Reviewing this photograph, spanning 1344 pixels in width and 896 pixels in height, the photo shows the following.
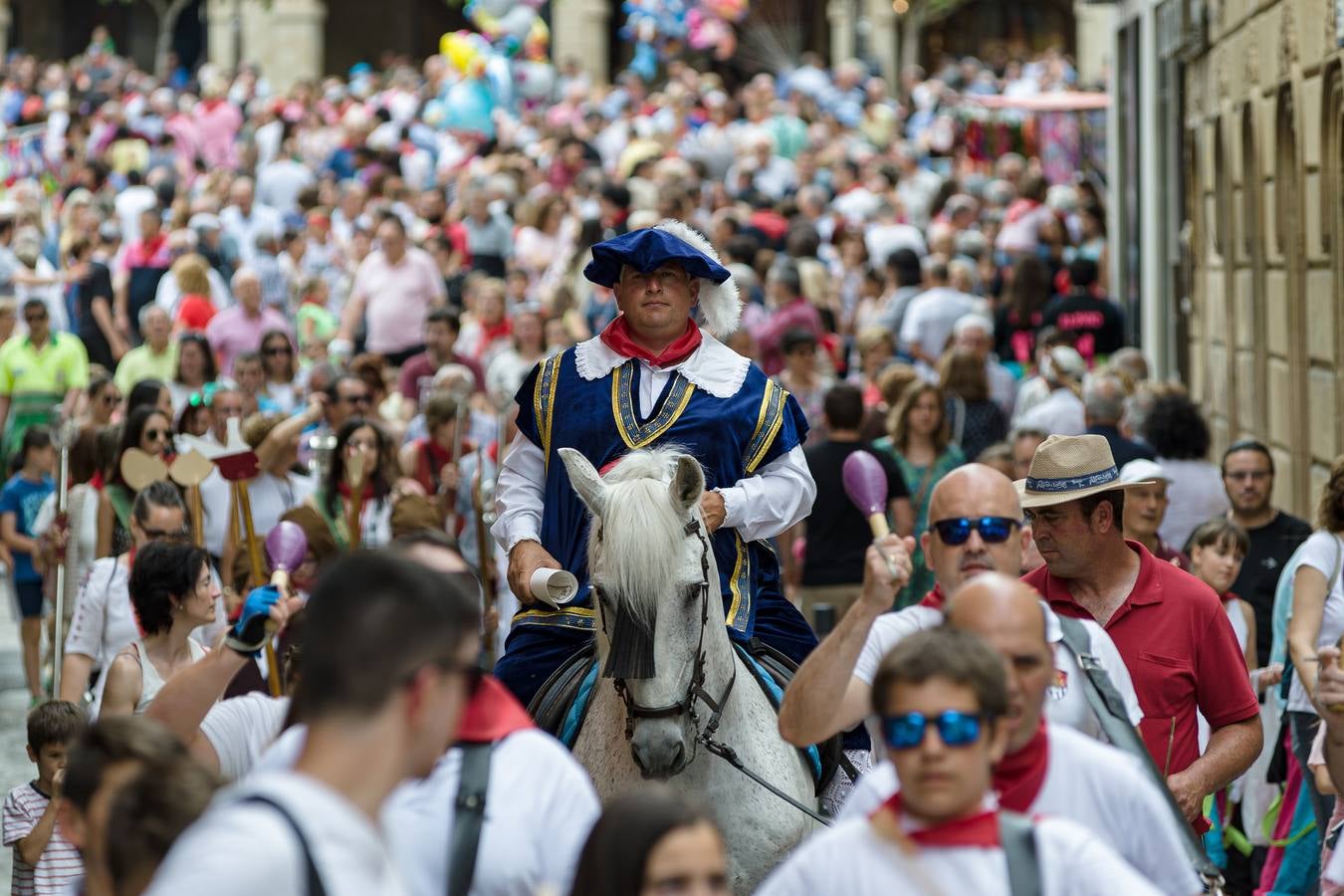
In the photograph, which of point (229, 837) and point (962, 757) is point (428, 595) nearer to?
point (229, 837)

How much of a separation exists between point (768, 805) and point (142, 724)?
8.45ft

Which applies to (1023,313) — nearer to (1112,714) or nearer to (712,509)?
(712,509)

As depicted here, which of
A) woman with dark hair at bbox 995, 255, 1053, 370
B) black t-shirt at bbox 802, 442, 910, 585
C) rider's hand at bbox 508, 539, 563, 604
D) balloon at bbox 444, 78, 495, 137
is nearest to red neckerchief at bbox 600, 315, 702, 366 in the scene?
rider's hand at bbox 508, 539, 563, 604

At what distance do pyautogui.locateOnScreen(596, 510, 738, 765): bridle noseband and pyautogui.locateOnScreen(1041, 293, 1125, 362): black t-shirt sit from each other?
11.2 metres

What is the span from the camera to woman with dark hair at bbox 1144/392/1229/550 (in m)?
11.2

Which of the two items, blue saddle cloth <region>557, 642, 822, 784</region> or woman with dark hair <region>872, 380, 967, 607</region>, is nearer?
blue saddle cloth <region>557, 642, 822, 784</region>

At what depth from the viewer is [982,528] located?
5078 mm

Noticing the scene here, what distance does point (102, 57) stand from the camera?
4453 centimetres

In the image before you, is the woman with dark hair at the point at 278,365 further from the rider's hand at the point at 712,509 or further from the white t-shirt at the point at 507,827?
the white t-shirt at the point at 507,827

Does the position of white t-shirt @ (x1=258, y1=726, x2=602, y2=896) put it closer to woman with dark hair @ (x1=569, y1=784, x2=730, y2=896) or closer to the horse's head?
woman with dark hair @ (x1=569, y1=784, x2=730, y2=896)

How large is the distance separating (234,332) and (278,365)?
243cm

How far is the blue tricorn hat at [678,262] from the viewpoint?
7.34 metres

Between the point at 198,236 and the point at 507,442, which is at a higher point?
the point at 198,236

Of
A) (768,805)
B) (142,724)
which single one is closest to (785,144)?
(768,805)
